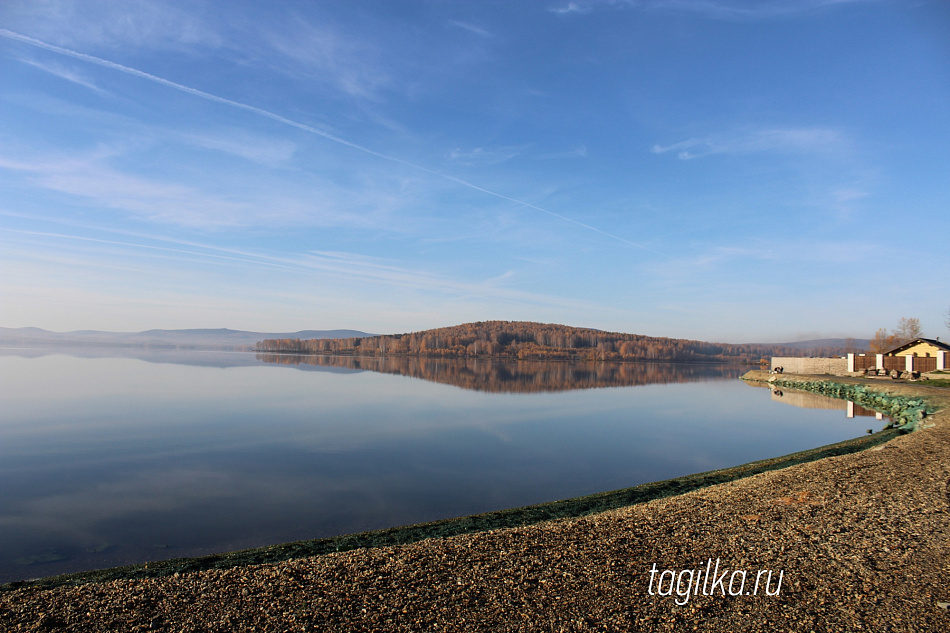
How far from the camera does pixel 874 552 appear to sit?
17.2ft

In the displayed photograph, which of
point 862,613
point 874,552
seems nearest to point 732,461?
point 874,552

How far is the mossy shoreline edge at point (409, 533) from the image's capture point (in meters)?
5.56

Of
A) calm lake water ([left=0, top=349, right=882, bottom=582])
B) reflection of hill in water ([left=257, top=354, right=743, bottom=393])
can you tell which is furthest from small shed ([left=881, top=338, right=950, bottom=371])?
calm lake water ([left=0, top=349, right=882, bottom=582])

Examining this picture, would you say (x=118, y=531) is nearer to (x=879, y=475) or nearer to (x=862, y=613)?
(x=862, y=613)

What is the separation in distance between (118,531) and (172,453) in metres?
5.49

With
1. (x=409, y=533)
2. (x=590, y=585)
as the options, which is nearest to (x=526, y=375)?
(x=409, y=533)

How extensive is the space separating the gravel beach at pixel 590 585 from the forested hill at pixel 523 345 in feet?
411

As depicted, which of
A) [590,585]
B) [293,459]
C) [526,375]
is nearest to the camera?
[590,585]

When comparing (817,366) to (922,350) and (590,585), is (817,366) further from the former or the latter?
(590,585)

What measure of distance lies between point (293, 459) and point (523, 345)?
13736cm

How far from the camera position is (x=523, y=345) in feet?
486

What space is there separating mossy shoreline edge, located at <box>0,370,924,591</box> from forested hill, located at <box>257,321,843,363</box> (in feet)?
400

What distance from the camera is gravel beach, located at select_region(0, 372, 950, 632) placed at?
13.2 feet

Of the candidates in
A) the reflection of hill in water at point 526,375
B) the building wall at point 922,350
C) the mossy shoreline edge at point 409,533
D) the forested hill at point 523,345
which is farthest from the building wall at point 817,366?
the forested hill at point 523,345
